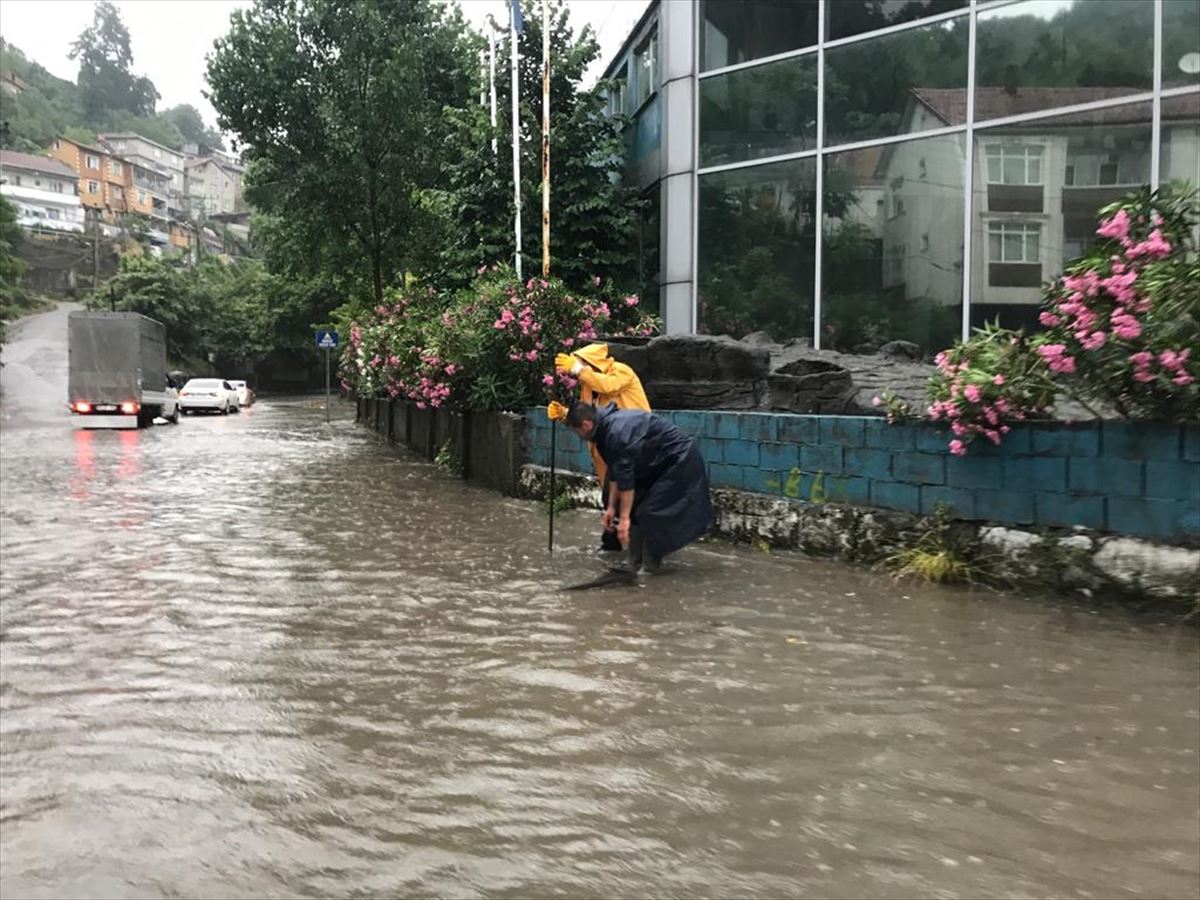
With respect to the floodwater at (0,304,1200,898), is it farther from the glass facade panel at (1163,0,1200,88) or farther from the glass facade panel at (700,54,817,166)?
the glass facade panel at (700,54,817,166)

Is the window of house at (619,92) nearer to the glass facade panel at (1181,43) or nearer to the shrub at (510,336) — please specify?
the shrub at (510,336)

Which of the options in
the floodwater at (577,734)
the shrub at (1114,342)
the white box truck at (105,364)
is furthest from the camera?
the white box truck at (105,364)

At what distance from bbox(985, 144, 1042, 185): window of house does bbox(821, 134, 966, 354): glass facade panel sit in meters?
0.36

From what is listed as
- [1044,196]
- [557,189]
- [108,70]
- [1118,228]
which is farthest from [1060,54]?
[108,70]

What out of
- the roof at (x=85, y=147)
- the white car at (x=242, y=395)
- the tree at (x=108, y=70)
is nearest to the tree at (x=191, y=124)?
the tree at (x=108, y=70)

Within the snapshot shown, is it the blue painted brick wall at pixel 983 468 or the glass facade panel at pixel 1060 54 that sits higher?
the glass facade panel at pixel 1060 54

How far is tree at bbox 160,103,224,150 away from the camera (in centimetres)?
13512

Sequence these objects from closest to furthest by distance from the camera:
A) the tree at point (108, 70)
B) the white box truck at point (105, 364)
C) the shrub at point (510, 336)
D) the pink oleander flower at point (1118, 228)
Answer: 1. the pink oleander flower at point (1118, 228)
2. the shrub at point (510, 336)
3. the white box truck at point (105, 364)
4. the tree at point (108, 70)

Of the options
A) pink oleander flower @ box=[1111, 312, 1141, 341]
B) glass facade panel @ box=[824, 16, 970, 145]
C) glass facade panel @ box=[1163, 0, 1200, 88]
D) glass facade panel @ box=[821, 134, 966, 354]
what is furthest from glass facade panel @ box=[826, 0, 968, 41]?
pink oleander flower @ box=[1111, 312, 1141, 341]

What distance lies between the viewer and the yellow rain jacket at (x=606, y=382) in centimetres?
831

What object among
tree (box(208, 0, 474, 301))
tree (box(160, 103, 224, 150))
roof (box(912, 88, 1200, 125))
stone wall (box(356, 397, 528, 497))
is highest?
tree (box(160, 103, 224, 150))

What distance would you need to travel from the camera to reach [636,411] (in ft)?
24.3

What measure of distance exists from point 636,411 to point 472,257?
33.5 ft

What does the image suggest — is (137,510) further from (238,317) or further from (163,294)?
(238,317)
